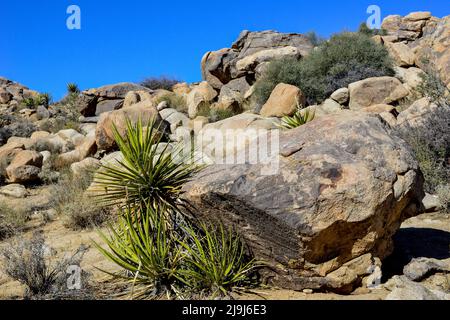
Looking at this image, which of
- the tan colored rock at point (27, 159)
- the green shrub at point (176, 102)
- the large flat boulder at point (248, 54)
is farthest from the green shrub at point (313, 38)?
the tan colored rock at point (27, 159)

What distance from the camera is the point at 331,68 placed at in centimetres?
1457

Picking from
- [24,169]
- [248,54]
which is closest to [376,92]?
[248,54]

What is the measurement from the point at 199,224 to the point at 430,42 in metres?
13.5

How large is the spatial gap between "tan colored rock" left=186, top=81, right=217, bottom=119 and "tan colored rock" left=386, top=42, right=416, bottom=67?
7.48m

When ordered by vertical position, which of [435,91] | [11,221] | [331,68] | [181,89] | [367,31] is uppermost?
[367,31]

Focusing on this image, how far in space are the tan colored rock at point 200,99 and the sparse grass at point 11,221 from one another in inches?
353

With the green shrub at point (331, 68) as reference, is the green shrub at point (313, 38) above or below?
above

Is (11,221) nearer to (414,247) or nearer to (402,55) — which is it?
(414,247)

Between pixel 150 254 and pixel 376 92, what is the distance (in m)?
10.2

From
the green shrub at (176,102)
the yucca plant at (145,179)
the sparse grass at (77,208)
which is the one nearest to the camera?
the yucca plant at (145,179)

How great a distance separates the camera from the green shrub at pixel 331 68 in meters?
14.1

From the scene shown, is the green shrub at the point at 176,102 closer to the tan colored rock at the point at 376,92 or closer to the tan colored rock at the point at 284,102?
the tan colored rock at the point at 284,102

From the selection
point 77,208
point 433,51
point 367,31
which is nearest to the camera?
point 77,208
